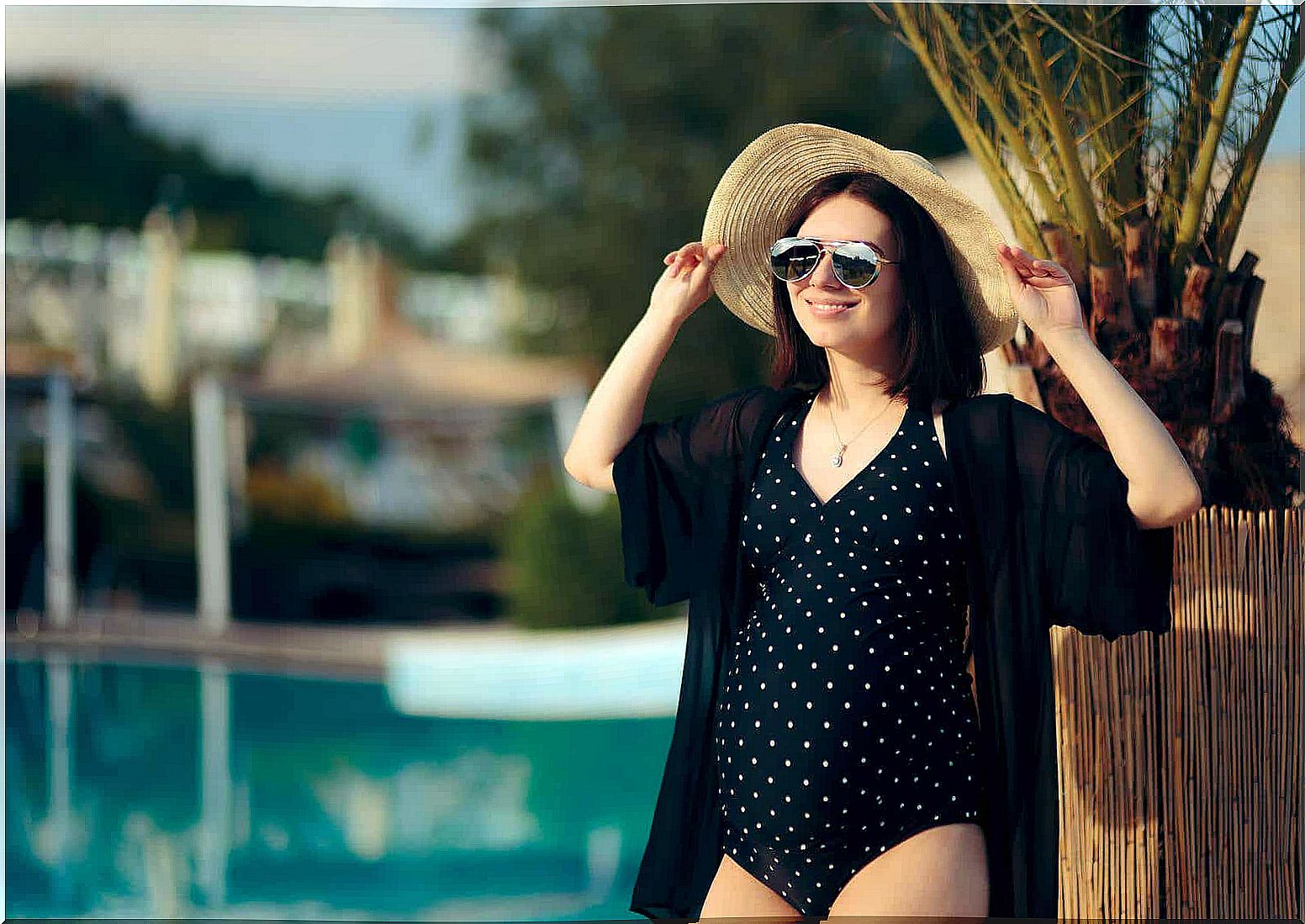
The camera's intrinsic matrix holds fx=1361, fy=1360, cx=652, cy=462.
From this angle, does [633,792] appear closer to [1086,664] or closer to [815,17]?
[1086,664]

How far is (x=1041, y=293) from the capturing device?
1967 mm

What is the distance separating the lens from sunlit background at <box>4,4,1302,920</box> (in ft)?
20.8

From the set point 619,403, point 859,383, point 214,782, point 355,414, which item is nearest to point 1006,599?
point 859,383

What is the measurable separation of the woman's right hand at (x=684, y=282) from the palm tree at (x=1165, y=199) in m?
0.83

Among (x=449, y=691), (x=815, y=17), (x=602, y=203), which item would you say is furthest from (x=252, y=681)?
(x=815, y=17)

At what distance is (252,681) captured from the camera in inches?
357

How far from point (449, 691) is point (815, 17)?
18.6 feet

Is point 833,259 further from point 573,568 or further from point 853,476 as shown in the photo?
point 573,568

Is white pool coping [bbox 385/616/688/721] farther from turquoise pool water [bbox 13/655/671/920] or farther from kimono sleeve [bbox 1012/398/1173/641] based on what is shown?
kimono sleeve [bbox 1012/398/1173/641]

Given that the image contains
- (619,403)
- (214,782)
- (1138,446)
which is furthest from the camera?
(214,782)

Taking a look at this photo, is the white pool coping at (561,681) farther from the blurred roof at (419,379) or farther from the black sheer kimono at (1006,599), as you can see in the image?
the black sheer kimono at (1006,599)

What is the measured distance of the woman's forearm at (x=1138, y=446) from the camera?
1.87m

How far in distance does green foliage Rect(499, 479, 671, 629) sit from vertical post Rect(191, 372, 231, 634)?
271cm

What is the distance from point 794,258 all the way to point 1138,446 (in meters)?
0.56
